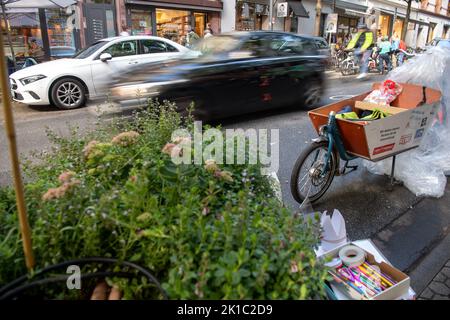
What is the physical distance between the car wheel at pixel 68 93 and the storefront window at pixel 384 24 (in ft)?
97.9

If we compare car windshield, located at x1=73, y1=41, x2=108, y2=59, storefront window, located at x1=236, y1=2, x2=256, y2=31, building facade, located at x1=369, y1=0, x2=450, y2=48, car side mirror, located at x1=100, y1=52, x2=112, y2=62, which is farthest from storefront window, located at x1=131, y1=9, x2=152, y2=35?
building facade, located at x1=369, y1=0, x2=450, y2=48

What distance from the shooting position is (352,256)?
222cm

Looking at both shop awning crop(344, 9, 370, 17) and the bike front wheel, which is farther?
shop awning crop(344, 9, 370, 17)

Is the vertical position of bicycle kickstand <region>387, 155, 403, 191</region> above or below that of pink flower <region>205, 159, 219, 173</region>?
below

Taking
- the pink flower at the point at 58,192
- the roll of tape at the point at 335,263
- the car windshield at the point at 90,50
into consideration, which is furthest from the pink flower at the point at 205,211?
the car windshield at the point at 90,50

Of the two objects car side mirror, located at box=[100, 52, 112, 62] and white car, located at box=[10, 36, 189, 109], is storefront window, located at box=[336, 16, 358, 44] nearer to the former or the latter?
white car, located at box=[10, 36, 189, 109]

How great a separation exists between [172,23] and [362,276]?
17.4 m

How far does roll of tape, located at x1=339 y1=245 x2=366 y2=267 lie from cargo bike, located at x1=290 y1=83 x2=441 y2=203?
1.58 m

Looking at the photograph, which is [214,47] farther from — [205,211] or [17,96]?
[205,211]

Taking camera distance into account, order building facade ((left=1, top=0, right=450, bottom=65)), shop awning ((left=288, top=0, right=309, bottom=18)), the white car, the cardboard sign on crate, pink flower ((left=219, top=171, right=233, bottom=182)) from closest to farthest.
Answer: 1. pink flower ((left=219, top=171, right=233, bottom=182))
2. the cardboard sign on crate
3. the white car
4. building facade ((left=1, top=0, right=450, bottom=65))
5. shop awning ((left=288, top=0, right=309, bottom=18))

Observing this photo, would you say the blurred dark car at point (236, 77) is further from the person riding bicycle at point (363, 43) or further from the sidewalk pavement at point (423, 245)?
the person riding bicycle at point (363, 43)

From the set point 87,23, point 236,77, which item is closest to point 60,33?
point 87,23

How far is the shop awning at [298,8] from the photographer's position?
22.2m

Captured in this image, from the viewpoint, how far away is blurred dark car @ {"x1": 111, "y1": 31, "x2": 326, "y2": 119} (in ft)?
19.8
